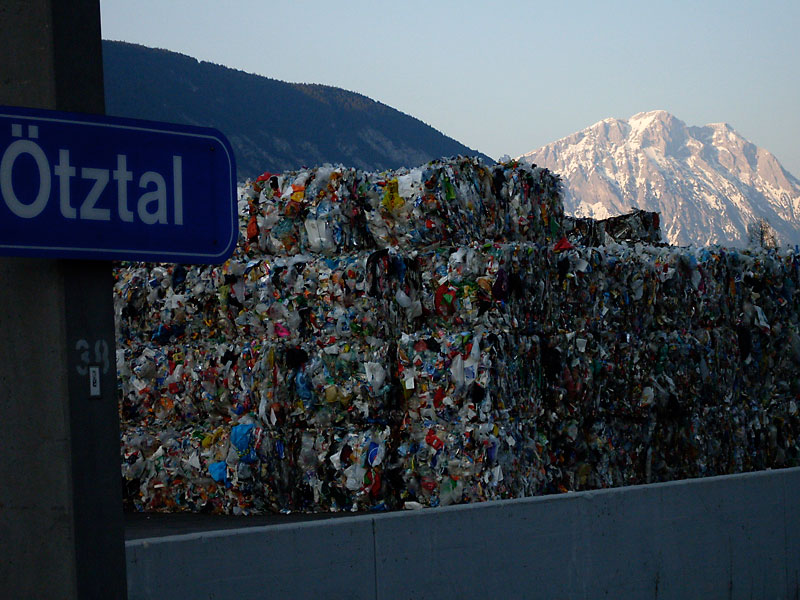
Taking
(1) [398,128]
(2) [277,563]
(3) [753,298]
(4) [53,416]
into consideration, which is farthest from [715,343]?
(1) [398,128]

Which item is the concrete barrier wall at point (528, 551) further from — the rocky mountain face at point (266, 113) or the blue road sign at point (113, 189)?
the rocky mountain face at point (266, 113)

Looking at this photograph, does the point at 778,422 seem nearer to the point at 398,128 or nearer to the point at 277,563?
the point at 277,563

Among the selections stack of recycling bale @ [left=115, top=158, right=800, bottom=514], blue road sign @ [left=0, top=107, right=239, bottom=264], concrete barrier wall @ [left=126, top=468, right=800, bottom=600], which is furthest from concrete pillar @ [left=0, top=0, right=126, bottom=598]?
stack of recycling bale @ [left=115, top=158, right=800, bottom=514]

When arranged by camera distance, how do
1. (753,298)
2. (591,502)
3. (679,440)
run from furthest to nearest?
(753,298) < (679,440) < (591,502)

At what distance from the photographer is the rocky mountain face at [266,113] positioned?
118 metres

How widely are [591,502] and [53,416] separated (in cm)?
390

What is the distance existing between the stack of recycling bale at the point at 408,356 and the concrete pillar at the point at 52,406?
471 cm

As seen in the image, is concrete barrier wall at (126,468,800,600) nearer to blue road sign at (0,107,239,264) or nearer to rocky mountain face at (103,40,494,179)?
blue road sign at (0,107,239,264)

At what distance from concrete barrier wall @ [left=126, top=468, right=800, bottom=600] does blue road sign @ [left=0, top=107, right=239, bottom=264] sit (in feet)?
7.09

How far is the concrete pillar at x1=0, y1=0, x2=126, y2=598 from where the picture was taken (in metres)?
2.89

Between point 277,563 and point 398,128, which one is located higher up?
point 398,128

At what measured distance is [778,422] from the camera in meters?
10.1

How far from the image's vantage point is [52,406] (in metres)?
2.91

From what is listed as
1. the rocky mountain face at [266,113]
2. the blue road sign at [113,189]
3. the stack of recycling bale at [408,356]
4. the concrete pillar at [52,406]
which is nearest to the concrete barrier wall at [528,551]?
the stack of recycling bale at [408,356]
